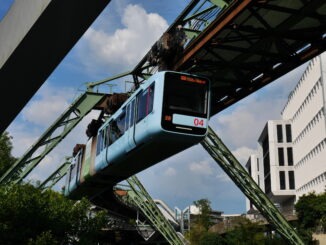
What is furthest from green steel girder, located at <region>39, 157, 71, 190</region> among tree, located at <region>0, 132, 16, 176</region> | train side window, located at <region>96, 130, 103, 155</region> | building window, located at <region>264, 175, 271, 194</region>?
building window, located at <region>264, 175, 271, 194</region>

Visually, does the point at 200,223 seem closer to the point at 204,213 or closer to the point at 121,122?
the point at 204,213

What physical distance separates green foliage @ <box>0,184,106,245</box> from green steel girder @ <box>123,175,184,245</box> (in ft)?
92.4

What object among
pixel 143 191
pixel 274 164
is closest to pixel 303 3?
pixel 143 191

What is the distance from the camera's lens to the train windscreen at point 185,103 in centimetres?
1310

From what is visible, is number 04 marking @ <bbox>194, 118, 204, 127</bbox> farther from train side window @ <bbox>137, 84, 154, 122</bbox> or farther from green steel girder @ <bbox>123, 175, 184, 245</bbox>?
green steel girder @ <bbox>123, 175, 184, 245</bbox>

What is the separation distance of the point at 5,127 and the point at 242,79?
12525 millimetres

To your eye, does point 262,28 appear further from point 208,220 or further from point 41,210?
point 208,220

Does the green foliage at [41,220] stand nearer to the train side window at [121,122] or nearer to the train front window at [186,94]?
the train side window at [121,122]

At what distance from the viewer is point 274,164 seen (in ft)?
259

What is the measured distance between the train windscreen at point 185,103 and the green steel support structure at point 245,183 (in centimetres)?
1544

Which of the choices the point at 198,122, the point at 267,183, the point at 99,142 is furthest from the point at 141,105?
the point at 267,183

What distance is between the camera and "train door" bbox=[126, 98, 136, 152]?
14.8m

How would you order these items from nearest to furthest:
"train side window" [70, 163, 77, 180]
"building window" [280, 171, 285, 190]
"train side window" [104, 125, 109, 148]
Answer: "train side window" [104, 125, 109, 148]
"train side window" [70, 163, 77, 180]
"building window" [280, 171, 285, 190]

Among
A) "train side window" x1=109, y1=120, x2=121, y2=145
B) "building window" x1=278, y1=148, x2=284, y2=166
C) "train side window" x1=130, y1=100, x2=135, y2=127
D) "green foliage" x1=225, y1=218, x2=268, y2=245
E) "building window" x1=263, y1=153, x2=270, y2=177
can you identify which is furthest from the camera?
"building window" x1=263, y1=153, x2=270, y2=177
